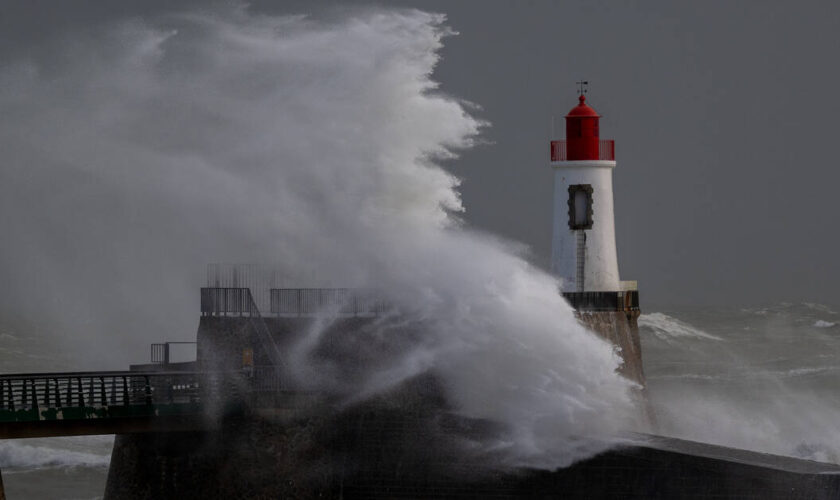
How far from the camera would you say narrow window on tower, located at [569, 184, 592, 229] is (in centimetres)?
3722

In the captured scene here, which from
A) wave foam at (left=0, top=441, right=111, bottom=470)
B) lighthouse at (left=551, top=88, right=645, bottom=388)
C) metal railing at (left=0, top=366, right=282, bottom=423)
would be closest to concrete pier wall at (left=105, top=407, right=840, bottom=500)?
metal railing at (left=0, top=366, right=282, bottom=423)

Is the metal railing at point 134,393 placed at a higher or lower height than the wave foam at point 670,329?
lower

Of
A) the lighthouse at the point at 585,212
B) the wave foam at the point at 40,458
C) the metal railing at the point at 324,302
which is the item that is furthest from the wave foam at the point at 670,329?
the metal railing at the point at 324,302

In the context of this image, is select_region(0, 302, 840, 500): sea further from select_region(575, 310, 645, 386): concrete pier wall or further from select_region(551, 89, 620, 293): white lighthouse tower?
select_region(551, 89, 620, 293): white lighthouse tower

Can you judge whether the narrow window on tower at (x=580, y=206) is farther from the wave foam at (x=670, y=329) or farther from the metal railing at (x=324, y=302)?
the wave foam at (x=670, y=329)

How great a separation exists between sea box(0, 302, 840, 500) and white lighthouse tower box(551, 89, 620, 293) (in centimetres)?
336

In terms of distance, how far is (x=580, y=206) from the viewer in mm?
37250

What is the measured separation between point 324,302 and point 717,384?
31.2 meters

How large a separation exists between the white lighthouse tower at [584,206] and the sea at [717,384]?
3.36m

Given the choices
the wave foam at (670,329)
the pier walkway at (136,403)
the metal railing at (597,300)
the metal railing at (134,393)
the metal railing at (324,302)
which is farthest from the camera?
the wave foam at (670,329)

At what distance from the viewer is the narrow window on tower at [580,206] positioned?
37.2 m

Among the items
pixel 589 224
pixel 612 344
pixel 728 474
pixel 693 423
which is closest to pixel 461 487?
pixel 728 474

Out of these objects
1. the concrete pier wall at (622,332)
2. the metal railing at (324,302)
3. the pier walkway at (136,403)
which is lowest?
the pier walkway at (136,403)

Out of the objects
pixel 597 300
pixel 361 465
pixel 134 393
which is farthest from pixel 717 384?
pixel 134 393
